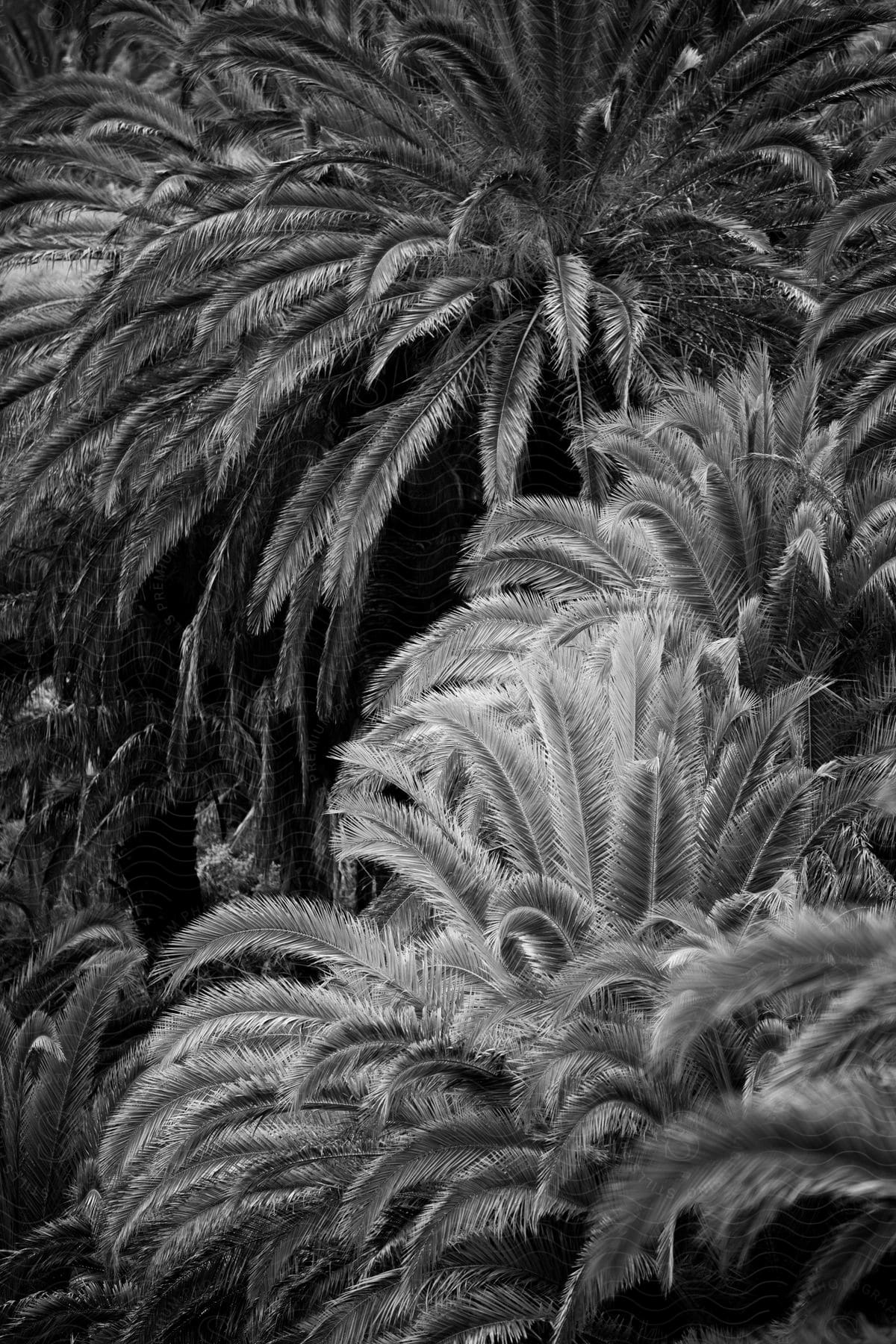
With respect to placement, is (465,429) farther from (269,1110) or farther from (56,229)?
(269,1110)

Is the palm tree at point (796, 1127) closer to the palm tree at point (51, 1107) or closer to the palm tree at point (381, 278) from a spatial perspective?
the palm tree at point (51, 1107)

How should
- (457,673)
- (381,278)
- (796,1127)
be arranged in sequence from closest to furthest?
(796,1127), (381,278), (457,673)

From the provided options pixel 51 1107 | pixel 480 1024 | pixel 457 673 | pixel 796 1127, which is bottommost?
pixel 51 1107

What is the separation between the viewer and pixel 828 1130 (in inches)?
112

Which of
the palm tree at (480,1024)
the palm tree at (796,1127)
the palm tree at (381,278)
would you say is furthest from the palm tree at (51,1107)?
the palm tree at (796,1127)

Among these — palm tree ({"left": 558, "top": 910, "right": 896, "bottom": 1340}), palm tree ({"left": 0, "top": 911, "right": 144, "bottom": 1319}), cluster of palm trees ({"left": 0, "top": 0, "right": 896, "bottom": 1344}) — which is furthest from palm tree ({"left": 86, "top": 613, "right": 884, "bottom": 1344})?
palm tree ({"left": 0, "top": 911, "right": 144, "bottom": 1319})

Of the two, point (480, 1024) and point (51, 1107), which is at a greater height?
point (480, 1024)

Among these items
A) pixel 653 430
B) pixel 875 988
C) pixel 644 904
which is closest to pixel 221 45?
pixel 653 430

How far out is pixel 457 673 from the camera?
20.6ft

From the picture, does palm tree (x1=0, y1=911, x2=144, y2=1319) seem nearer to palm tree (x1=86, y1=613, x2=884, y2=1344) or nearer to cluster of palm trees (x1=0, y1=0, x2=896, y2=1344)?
cluster of palm trees (x1=0, y1=0, x2=896, y2=1344)

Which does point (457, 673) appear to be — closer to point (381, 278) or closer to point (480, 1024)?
point (381, 278)

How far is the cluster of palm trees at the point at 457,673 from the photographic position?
4.08 m

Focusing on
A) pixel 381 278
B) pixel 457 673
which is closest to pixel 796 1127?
pixel 457 673

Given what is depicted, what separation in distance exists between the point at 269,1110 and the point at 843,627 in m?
3.00
